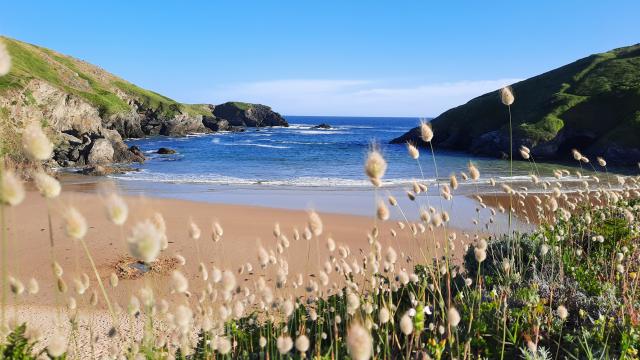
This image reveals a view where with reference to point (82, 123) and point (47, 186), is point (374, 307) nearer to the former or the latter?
point (47, 186)

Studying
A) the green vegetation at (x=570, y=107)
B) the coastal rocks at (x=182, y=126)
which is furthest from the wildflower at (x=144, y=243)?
the coastal rocks at (x=182, y=126)

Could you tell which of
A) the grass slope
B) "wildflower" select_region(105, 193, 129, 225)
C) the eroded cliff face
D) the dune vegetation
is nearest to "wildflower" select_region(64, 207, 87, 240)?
the dune vegetation

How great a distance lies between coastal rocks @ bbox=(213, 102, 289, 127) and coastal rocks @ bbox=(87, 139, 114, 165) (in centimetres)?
8460

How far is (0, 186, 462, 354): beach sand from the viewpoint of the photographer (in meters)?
7.39

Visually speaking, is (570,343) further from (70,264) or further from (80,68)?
(80,68)

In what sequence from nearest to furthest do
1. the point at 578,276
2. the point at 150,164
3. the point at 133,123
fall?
the point at 578,276 → the point at 150,164 → the point at 133,123

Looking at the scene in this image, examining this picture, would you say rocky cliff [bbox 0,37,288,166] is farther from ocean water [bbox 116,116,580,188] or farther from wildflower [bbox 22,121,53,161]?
ocean water [bbox 116,116,580,188]

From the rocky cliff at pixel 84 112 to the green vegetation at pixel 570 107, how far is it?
36589mm

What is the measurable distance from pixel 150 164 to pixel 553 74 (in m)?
51.4

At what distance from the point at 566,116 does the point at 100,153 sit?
139 ft

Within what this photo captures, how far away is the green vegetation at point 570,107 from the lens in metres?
44.6

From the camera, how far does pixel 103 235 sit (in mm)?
12875

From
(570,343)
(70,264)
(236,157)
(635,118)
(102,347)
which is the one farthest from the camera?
(236,157)

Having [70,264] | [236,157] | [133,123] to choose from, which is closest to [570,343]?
[70,264]
